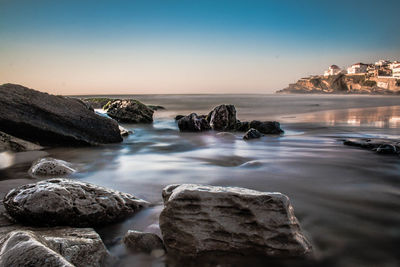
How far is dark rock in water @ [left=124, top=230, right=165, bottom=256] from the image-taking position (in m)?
2.84

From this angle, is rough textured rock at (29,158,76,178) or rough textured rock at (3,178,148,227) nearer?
rough textured rock at (3,178,148,227)

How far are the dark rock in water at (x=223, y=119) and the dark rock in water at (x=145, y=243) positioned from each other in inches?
410

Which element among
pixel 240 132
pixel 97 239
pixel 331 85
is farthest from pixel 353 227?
pixel 331 85

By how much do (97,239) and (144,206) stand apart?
4.23 feet

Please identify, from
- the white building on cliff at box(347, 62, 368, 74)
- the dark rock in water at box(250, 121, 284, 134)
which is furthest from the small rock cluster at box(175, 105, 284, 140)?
the white building on cliff at box(347, 62, 368, 74)

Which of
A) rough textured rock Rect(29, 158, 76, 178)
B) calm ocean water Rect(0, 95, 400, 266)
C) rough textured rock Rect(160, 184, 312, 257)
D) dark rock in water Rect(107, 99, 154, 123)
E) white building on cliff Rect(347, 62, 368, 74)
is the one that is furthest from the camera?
white building on cliff Rect(347, 62, 368, 74)

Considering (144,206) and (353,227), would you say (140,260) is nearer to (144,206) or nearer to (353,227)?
(144,206)

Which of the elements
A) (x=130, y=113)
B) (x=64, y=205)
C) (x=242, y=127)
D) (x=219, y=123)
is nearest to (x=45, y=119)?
(x=64, y=205)

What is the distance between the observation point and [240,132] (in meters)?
12.5

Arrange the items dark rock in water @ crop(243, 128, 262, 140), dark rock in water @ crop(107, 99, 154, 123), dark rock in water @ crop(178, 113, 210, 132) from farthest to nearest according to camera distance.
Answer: dark rock in water @ crop(107, 99, 154, 123) → dark rock in water @ crop(178, 113, 210, 132) → dark rock in water @ crop(243, 128, 262, 140)

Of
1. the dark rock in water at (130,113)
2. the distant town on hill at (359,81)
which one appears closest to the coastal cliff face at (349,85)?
the distant town on hill at (359,81)

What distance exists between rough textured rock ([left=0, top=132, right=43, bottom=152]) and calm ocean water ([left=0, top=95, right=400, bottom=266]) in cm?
65

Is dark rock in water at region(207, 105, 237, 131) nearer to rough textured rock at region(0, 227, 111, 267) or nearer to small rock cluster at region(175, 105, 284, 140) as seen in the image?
small rock cluster at region(175, 105, 284, 140)

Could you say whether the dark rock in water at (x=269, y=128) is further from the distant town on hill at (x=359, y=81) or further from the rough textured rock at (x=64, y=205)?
the distant town on hill at (x=359, y=81)
